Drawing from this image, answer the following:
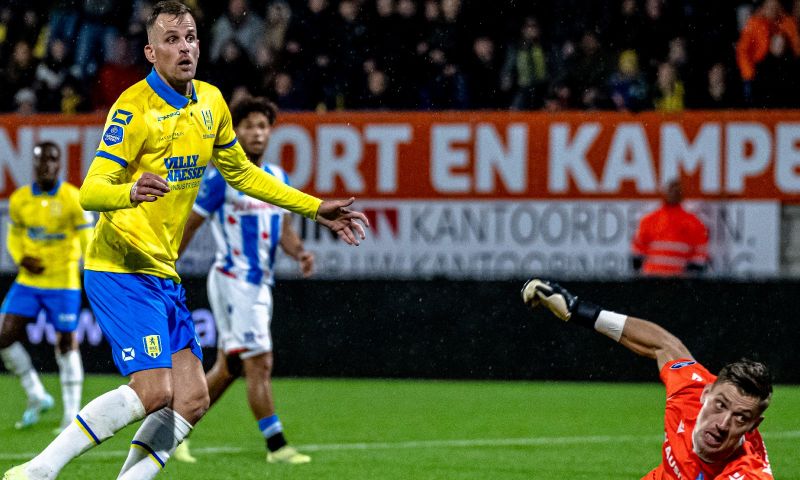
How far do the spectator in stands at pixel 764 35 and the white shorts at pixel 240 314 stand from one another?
708cm

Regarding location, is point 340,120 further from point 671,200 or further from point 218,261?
point 218,261

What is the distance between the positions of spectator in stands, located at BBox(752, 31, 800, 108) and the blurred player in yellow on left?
6695 millimetres

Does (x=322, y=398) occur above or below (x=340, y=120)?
below

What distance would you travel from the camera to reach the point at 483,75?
44.6ft

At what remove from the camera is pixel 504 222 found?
12.7 m

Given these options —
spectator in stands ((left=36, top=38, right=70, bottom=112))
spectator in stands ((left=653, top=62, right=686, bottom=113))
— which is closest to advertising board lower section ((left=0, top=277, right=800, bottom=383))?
spectator in stands ((left=653, top=62, right=686, bottom=113))

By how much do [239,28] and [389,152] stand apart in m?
2.76

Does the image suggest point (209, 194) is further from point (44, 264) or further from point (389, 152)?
point (389, 152)

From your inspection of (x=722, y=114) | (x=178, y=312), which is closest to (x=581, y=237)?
(x=722, y=114)

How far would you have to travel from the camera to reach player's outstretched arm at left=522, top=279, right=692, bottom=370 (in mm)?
5570

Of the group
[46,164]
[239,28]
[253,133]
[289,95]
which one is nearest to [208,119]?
[253,133]

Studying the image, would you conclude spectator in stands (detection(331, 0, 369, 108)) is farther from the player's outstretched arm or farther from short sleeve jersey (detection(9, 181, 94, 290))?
the player's outstretched arm

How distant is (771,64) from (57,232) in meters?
7.11

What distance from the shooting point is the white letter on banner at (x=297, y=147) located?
13.0 m
